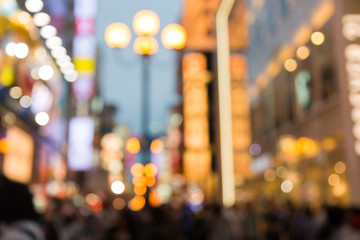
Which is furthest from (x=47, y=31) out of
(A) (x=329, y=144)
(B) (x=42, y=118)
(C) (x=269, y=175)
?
(C) (x=269, y=175)

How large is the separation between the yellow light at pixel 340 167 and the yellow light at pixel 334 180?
0.79ft

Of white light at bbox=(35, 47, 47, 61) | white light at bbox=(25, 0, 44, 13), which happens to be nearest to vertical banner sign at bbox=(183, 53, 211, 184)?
white light at bbox=(35, 47, 47, 61)

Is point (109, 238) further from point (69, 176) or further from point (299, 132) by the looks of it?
point (69, 176)

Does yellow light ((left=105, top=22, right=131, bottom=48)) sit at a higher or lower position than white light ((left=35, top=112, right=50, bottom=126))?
higher

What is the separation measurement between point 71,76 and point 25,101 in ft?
41.8

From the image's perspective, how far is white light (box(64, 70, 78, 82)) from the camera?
29634 millimetres

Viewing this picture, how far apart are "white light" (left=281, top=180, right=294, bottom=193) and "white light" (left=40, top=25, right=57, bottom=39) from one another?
15885mm

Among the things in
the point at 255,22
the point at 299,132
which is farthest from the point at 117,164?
the point at 299,132

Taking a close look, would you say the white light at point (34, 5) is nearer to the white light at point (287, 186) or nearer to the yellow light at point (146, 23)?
the yellow light at point (146, 23)

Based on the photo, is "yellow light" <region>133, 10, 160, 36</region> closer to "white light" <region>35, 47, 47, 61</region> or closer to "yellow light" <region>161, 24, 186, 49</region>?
"yellow light" <region>161, 24, 186, 49</region>

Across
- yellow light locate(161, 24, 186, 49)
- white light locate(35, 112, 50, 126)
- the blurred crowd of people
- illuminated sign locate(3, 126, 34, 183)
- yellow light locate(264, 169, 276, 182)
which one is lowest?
the blurred crowd of people

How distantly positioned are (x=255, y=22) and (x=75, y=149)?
17025 mm

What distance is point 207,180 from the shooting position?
3544 cm

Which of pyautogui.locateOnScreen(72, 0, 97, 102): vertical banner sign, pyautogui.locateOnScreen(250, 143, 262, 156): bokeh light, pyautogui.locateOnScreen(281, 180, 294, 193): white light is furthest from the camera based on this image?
pyautogui.locateOnScreen(250, 143, 262, 156): bokeh light
